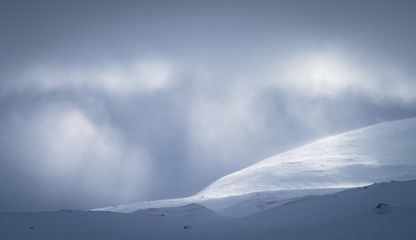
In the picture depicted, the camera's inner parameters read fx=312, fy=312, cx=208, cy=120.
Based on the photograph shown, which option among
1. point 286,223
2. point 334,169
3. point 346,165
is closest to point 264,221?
point 286,223

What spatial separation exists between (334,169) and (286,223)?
58040 mm

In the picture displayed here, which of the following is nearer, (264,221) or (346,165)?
(264,221)

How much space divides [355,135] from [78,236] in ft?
323

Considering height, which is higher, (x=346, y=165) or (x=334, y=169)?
(x=346, y=165)

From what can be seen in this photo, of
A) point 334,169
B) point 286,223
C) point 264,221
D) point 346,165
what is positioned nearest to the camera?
point 286,223

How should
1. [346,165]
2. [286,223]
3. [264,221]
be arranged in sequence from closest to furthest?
[286,223], [264,221], [346,165]

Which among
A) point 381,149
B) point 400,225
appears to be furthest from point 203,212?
point 381,149

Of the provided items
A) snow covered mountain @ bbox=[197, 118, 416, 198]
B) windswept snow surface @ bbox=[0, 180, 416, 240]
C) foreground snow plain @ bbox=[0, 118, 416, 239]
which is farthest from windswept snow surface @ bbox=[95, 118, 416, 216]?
windswept snow surface @ bbox=[0, 180, 416, 240]

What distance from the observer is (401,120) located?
10044cm

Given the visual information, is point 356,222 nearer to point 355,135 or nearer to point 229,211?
point 229,211

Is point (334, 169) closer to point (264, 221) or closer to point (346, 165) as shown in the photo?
point (346, 165)

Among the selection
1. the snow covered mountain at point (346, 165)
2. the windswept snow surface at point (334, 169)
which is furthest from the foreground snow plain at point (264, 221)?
the snow covered mountain at point (346, 165)

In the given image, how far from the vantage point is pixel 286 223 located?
2075cm

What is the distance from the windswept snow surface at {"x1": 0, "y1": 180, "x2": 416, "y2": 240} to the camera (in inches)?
566
